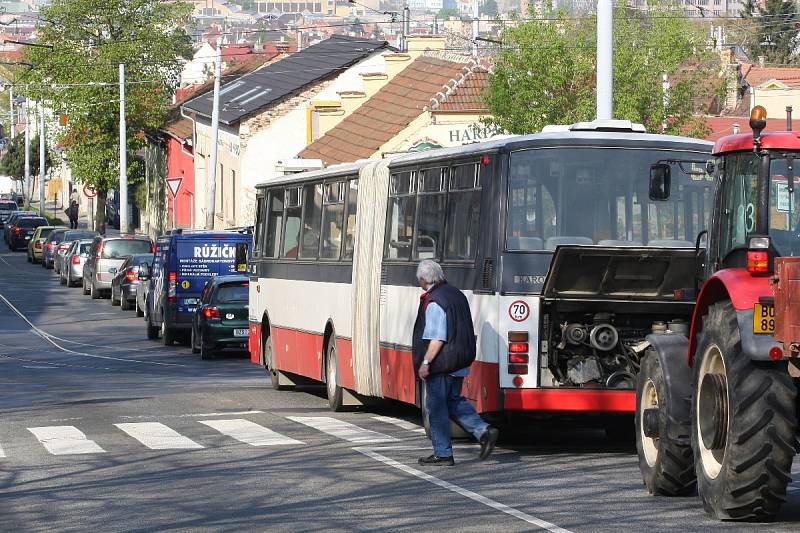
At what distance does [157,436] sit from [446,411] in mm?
3808

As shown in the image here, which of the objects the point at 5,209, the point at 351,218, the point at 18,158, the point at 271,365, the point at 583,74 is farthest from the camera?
the point at 18,158

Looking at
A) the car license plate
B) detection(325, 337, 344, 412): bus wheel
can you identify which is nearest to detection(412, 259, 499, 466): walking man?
the car license plate

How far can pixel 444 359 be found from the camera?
1402 centimetres

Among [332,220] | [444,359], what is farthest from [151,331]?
[444,359]

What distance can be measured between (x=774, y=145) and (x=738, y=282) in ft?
3.12

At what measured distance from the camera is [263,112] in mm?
58812

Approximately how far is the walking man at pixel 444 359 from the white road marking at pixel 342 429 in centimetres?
202

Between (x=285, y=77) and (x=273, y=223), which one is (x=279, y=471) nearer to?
(x=273, y=223)

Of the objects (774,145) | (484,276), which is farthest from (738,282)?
(484,276)

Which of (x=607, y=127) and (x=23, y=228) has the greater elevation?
(x=607, y=127)

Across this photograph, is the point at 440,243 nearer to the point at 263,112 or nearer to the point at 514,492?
the point at 514,492

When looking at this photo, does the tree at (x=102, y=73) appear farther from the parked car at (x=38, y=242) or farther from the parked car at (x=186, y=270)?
the parked car at (x=186, y=270)

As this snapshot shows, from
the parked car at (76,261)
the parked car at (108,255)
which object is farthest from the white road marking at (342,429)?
the parked car at (76,261)

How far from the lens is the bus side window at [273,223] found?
76.2 feet
